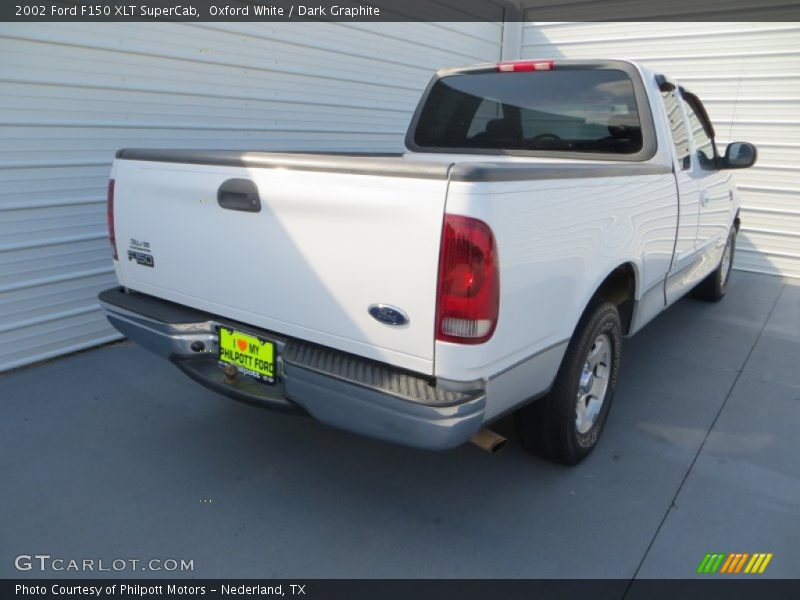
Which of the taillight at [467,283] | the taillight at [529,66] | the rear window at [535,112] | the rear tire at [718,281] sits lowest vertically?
the rear tire at [718,281]

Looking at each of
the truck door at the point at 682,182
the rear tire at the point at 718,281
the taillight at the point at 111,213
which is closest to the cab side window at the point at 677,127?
the truck door at the point at 682,182

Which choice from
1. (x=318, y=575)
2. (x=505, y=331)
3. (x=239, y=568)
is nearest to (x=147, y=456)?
(x=239, y=568)

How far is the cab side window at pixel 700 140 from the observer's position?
4207mm

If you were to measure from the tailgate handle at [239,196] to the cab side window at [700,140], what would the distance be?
3.17 m

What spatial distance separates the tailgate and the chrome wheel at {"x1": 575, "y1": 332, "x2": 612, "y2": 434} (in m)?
1.14

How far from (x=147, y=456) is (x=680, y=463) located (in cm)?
269

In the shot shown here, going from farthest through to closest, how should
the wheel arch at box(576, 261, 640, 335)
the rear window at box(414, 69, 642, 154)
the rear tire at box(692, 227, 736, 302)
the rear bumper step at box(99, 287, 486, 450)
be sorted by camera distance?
1. the rear tire at box(692, 227, 736, 302)
2. the rear window at box(414, 69, 642, 154)
3. the wheel arch at box(576, 261, 640, 335)
4. the rear bumper step at box(99, 287, 486, 450)

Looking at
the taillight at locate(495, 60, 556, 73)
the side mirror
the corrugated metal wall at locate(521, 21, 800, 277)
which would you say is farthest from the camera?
the corrugated metal wall at locate(521, 21, 800, 277)

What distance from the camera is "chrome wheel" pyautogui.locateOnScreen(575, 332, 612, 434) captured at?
9.52 ft

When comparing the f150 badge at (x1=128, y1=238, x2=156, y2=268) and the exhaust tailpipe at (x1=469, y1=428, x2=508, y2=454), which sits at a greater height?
the f150 badge at (x1=128, y1=238, x2=156, y2=268)

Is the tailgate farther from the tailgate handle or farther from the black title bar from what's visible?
the black title bar

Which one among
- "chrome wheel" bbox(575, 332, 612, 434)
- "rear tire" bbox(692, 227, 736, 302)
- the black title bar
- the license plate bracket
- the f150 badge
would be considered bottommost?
"rear tire" bbox(692, 227, 736, 302)

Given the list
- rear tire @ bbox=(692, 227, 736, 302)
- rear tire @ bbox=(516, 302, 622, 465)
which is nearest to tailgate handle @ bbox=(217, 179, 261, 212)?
rear tire @ bbox=(516, 302, 622, 465)

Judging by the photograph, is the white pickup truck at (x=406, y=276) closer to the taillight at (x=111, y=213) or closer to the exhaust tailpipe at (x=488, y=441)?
the taillight at (x=111, y=213)
